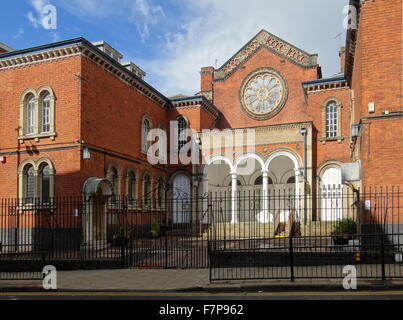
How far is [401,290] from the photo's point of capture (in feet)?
30.7

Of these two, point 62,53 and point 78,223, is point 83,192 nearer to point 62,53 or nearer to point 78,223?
point 78,223

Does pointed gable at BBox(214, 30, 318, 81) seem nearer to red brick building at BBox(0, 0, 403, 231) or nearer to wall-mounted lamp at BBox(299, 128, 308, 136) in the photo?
red brick building at BBox(0, 0, 403, 231)

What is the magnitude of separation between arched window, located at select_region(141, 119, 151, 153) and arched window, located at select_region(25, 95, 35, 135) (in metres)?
7.06

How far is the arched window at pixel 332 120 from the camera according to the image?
2664 centimetres

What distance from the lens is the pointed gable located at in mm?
30453

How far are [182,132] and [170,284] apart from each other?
19663 millimetres

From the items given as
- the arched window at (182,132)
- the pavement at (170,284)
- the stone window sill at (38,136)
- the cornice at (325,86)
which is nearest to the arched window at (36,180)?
the stone window sill at (38,136)

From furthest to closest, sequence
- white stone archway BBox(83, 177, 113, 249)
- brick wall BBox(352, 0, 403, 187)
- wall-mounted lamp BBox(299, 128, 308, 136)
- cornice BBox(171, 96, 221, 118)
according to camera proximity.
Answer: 1. cornice BBox(171, 96, 221, 118)
2. wall-mounted lamp BBox(299, 128, 308, 136)
3. white stone archway BBox(83, 177, 113, 249)
4. brick wall BBox(352, 0, 403, 187)

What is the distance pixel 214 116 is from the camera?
32.1 m

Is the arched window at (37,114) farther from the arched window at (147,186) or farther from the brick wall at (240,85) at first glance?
the brick wall at (240,85)

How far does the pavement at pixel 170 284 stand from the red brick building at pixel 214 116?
14.7ft

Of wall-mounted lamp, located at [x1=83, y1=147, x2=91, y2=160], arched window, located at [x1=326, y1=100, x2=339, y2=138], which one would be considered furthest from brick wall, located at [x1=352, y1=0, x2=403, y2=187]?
wall-mounted lamp, located at [x1=83, y1=147, x2=91, y2=160]

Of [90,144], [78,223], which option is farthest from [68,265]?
[90,144]

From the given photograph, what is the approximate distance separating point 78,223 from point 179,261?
599cm
